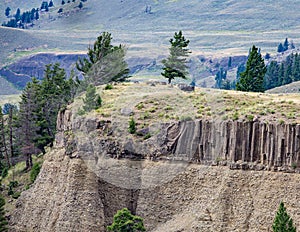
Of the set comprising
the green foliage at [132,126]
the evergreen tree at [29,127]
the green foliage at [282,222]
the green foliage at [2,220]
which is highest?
the green foliage at [132,126]

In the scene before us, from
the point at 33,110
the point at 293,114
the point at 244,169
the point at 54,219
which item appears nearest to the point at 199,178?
the point at 244,169

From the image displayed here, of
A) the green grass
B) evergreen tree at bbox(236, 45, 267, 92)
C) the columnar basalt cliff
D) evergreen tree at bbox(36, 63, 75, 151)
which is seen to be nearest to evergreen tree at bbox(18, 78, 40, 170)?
Result: evergreen tree at bbox(36, 63, 75, 151)

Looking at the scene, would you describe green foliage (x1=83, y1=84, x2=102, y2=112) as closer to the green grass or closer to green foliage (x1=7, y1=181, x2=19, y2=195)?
the green grass

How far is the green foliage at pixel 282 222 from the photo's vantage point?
58906 mm

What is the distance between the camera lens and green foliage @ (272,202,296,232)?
193 ft

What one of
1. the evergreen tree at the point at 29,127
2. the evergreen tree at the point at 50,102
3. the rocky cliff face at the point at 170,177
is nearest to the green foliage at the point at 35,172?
the rocky cliff face at the point at 170,177

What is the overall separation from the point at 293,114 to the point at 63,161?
22.2 metres

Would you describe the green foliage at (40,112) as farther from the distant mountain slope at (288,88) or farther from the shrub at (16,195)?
the distant mountain slope at (288,88)

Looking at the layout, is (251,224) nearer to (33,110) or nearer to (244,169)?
(244,169)

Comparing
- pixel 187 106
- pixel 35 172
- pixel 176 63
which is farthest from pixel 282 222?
pixel 35 172

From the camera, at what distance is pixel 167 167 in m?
69.4

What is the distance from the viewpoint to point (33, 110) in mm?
97125

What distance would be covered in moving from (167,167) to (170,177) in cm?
83

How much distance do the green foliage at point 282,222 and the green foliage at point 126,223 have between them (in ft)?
42.5
